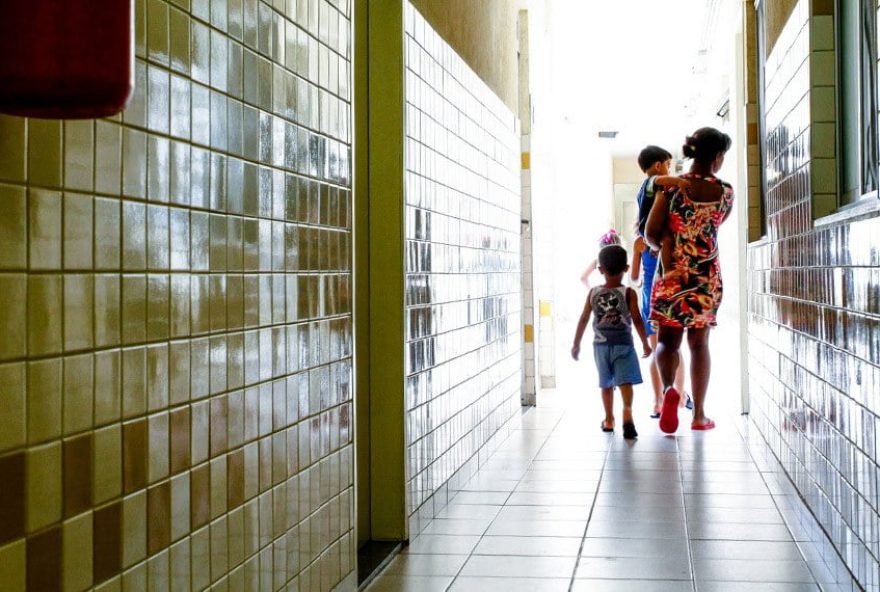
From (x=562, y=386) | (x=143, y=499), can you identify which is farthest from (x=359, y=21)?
(x=562, y=386)

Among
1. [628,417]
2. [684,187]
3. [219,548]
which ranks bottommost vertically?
[628,417]

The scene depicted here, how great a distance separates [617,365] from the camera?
221 inches

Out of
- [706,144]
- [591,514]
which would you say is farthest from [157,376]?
[706,144]

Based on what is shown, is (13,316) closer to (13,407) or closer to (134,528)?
(13,407)

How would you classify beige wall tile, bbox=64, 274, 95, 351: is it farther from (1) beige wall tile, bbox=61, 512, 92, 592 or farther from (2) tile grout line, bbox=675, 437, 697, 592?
(2) tile grout line, bbox=675, 437, 697, 592

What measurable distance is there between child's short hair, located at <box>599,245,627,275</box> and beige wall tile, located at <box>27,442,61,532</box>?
178 inches

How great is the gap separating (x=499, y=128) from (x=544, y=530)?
2925 millimetres

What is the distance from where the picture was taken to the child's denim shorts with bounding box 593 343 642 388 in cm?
556

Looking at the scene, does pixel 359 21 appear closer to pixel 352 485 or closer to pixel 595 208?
pixel 352 485

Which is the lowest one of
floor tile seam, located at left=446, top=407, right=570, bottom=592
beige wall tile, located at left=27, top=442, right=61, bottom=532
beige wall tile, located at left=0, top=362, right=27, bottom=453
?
floor tile seam, located at left=446, top=407, right=570, bottom=592

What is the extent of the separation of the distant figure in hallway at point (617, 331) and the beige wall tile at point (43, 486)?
4.39 meters

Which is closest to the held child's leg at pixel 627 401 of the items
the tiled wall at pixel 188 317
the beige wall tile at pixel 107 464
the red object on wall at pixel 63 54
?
the tiled wall at pixel 188 317

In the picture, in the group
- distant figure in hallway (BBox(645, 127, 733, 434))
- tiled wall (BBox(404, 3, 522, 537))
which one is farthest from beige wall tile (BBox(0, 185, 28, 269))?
distant figure in hallway (BBox(645, 127, 733, 434))

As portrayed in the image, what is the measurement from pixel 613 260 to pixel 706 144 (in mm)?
829
